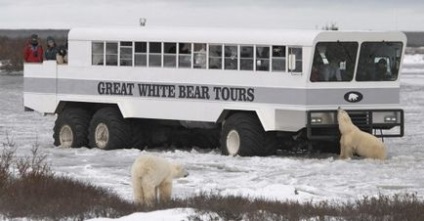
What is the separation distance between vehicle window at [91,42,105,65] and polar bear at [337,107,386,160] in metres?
5.61

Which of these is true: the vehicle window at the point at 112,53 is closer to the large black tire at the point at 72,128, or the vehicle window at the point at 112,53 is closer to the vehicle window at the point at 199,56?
the large black tire at the point at 72,128

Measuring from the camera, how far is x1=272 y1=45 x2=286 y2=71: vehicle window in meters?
20.1

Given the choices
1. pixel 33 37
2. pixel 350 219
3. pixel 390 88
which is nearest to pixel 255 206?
pixel 350 219

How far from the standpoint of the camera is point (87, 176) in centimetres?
1731

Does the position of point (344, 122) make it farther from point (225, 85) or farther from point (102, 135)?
point (102, 135)

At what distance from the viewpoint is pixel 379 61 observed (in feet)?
67.9

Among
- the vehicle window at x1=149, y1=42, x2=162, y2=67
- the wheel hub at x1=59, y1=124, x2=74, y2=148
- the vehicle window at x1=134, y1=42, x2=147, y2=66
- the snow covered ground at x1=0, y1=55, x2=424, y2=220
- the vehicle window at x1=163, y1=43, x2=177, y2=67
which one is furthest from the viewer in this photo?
the wheel hub at x1=59, y1=124, x2=74, y2=148

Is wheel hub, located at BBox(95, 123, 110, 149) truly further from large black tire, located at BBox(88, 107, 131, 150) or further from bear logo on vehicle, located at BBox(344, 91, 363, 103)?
bear logo on vehicle, located at BBox(344, 91, 363, 103)

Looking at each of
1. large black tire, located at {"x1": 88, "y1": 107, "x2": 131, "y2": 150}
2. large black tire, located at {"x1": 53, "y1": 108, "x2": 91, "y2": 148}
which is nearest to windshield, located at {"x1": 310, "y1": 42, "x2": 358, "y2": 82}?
large black tire, located at {"x1": 88, "y1": 107, "x2": 131, "y2": 150}

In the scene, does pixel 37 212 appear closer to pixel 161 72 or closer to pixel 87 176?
pixel 87 176

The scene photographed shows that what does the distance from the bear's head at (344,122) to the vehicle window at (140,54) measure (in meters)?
4.51

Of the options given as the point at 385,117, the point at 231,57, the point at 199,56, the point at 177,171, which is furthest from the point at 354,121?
the point at 177,171

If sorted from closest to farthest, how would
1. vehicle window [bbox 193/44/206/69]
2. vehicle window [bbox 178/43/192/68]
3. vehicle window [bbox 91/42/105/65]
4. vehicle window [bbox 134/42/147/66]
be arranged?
vehicle window [bbox 193/44/206/69]
vehicle window [bbox 178/43/192/68]
vehicle window [bbox 134/42/147/66]
vehicle window [bbox 91/42/105/65]

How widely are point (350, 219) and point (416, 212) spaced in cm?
74
